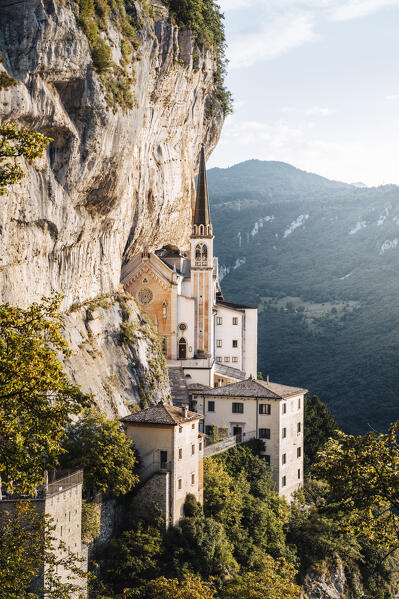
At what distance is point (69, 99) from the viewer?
1282 inches

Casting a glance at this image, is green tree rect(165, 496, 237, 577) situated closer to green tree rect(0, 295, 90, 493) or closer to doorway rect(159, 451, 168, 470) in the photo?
doorway rect(159, 451, 168, 470)

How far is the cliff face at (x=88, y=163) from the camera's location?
29141 mm

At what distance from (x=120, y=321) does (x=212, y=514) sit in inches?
545

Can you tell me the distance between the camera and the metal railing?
4290cm

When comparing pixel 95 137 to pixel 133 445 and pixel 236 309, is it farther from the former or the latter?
pixel 236 309

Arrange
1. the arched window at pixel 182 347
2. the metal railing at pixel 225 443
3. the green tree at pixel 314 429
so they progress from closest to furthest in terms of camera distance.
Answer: the metal railing at pixel 225 443 → the green tree at pixel 314 429 → the arched window at pixel 182 347

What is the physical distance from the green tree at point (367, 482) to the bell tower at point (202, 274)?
43572mm

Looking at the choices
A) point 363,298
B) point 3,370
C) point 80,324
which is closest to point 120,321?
point 80,324

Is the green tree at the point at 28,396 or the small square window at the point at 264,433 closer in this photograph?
the green tree at the point at 28,396

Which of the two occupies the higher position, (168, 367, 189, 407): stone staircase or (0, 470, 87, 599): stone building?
(168, 367, 189, 407): stone staircase

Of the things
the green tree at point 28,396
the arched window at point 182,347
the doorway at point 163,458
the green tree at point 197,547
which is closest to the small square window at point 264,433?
the green tree at point 197,547

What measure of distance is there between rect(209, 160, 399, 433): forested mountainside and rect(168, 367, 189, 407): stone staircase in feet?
113

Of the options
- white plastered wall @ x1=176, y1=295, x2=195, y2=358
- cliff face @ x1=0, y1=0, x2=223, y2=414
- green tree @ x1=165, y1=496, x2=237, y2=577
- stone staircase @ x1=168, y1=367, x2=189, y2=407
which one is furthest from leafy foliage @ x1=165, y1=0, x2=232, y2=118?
green tree @ x1=165, y1=496, x2=237, y2=577

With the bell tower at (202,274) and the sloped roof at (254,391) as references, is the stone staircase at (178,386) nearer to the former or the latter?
the sloped roof at (254,391)
